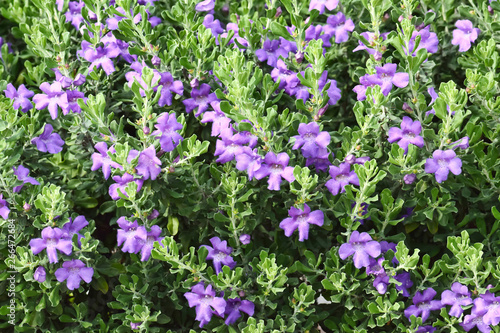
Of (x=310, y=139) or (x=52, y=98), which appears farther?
(x=52, y=98)

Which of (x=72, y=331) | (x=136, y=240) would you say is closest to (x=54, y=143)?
(x=136, y=240)

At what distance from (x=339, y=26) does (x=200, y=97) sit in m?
0.74

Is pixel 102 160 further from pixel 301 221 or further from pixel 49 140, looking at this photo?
pixel 301 221

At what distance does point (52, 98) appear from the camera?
8.86 feet

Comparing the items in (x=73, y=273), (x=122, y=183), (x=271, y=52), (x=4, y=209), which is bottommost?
(x=73, y=273)

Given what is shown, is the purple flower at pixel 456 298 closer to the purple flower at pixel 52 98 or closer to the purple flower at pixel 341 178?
the purple flower at pixel 341 178

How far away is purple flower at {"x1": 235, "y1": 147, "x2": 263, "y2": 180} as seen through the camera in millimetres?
2336

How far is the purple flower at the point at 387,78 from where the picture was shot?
2.47 metres

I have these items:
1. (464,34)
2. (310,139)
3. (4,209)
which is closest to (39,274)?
(4,209)

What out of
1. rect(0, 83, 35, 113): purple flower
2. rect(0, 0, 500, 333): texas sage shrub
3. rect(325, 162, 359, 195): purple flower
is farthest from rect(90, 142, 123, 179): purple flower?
rect(325, 162, 359, 195): purple flower

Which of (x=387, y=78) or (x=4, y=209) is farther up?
(x=387, y=78)

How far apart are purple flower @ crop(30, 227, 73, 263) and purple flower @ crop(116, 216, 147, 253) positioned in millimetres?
199

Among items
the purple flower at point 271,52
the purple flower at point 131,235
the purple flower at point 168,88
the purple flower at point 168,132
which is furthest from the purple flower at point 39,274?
the purple flower at point 271,52

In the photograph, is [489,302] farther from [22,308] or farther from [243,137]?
[22,308]
